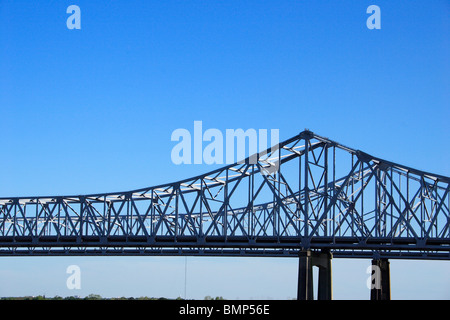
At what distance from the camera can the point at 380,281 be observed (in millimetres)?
114125

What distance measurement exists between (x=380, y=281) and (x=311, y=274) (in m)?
23.7

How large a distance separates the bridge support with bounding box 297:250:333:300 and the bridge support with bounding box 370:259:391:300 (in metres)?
16.4

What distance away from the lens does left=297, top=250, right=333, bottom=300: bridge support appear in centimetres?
9144

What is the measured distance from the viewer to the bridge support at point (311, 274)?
91.4m

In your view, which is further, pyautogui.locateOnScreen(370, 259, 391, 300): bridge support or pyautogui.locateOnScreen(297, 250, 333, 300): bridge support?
pyautogui.locateOnScreen(370, 259, 391, 300): bridge support

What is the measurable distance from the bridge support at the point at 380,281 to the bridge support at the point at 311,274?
53.8ft

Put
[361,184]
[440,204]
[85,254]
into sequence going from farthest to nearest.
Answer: [85,254]
[361,184]
[440,204]

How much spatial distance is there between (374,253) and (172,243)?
32.0 m

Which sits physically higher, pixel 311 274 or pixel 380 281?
pixel 311 274

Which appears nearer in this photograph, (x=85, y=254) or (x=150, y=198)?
(x=150, y=198)

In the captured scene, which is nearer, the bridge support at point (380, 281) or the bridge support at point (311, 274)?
the bridge support at point (311, 274)
